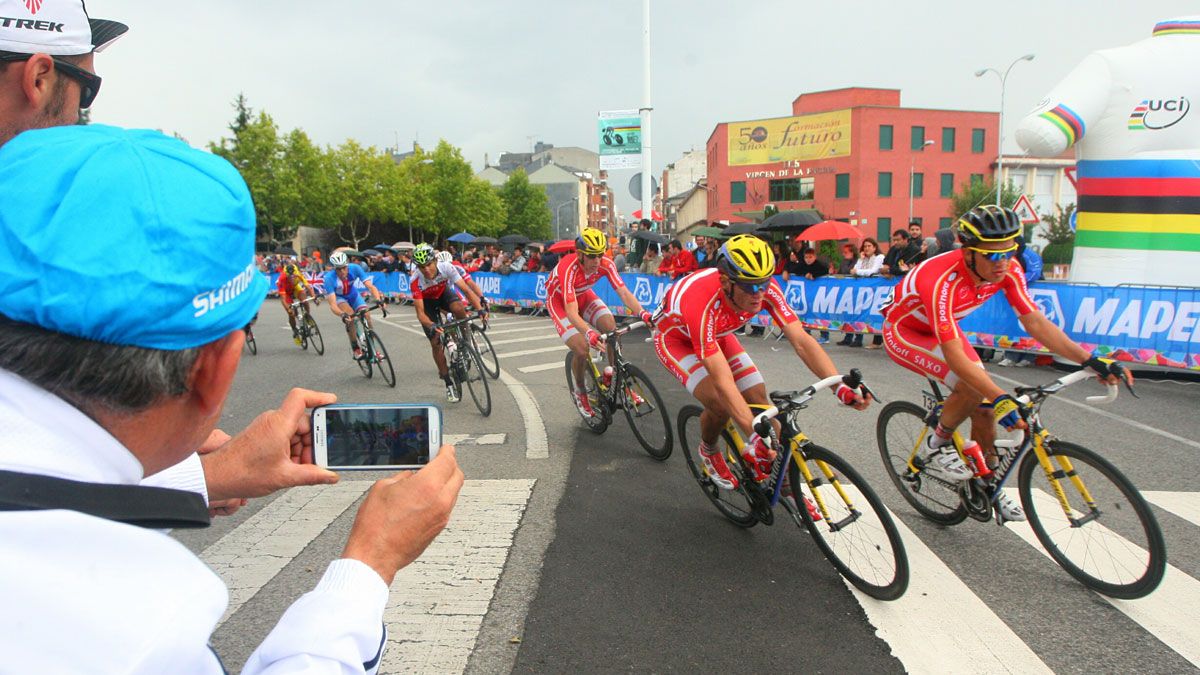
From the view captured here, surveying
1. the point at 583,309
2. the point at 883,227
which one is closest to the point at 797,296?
the point at 583,309

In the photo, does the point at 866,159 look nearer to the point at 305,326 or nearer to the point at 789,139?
the point at 789,139

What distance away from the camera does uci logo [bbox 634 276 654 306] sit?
658 inches

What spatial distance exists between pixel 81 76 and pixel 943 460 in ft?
15.0

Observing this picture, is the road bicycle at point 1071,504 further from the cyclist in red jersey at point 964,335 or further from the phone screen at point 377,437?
the phone screen at point 377,437

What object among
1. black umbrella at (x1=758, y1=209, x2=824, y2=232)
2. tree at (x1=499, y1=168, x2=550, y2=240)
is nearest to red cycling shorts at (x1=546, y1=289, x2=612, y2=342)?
black umbrella at (x1=758, y1=209, x2=824, y2=232)

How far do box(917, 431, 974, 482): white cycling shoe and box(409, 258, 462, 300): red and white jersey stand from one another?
624cm

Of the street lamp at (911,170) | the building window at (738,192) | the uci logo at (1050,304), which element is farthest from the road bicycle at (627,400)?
the building window at (738,192)

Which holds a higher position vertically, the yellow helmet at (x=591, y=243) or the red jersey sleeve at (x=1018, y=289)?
the yellow helmet at (x=591, y=243)

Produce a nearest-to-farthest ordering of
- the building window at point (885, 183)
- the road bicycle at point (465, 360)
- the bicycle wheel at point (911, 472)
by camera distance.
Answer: the bicycle wheel at point (911, 472) → the road bicycle at point (465, 360) → the building window at point (885, 183)

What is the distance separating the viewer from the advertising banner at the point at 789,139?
5900 cm

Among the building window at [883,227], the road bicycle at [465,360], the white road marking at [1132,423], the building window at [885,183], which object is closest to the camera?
the white road marking at [1132,423]

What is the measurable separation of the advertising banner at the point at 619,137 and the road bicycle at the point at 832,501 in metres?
21.7

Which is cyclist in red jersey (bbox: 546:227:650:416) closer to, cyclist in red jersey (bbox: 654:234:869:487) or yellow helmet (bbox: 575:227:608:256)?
yellow helmet (bbox: 575:227:608:256)

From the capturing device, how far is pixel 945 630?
3.14 m
